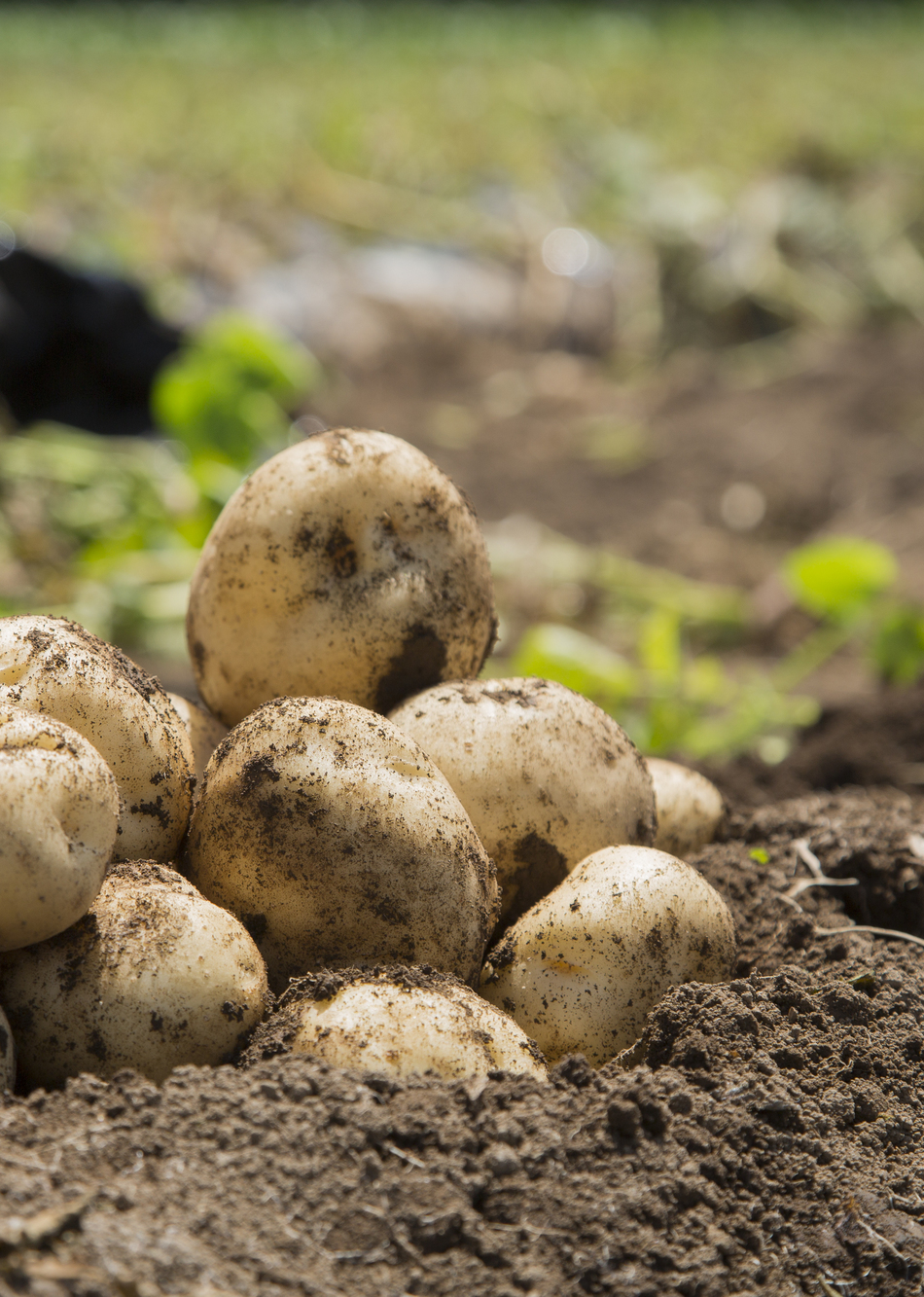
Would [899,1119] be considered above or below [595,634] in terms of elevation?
above

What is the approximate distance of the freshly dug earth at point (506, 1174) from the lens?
123cm

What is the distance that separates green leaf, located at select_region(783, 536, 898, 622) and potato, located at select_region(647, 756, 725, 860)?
1.93 m

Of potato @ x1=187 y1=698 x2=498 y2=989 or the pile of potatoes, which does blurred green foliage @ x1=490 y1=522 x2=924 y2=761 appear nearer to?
the pile of potatoes

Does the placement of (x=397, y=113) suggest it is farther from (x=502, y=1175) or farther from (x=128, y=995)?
(x=502, y=1175)

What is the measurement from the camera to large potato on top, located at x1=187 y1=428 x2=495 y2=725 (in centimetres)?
198

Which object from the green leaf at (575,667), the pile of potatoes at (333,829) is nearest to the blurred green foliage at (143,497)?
the green leaf at (575,667)

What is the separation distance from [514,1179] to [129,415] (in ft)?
18.4

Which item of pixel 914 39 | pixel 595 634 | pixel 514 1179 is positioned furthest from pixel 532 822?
pixel 914 39

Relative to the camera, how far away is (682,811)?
2322 mm

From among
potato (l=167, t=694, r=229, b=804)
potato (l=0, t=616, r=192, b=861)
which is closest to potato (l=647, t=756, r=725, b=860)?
potato (l=167, t=694, r=229, b=804)

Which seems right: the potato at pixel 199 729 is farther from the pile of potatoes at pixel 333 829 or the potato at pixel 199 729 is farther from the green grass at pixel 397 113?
the green grass at pixel 397 113

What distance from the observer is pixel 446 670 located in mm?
2117

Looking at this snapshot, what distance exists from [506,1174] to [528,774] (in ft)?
2.18

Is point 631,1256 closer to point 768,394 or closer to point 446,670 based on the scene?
point 446,670
